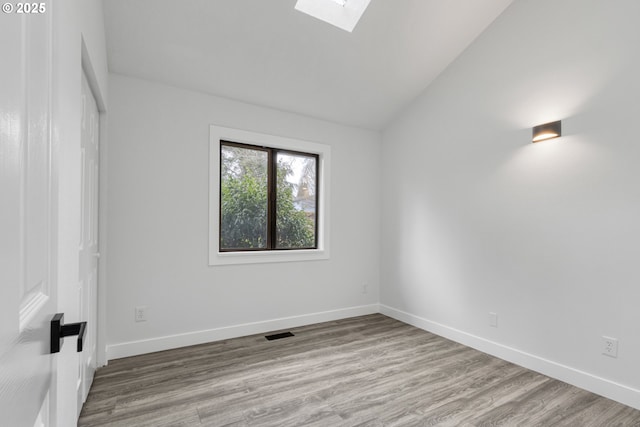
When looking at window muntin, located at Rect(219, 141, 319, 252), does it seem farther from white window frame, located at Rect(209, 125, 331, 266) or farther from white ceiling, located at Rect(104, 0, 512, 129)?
white ceiling, located at Rect(104, 0, 512, 129)

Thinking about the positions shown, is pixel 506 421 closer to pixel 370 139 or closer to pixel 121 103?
pixel 370 139

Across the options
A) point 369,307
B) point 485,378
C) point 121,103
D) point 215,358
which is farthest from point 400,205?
point 121,103

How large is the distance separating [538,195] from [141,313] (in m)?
3.51

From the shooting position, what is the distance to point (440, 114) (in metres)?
3.39

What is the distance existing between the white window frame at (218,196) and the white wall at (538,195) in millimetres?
1032

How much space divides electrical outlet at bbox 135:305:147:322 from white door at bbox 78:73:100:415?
33 centimetres

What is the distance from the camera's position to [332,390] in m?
2.22

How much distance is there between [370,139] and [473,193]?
5.08 feet

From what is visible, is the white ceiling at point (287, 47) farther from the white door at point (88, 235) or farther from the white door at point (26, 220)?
the white door at point (26, 220)

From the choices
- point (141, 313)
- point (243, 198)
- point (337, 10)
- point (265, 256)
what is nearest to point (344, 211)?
point (265, 256)

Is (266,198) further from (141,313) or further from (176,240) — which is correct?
(141,313)

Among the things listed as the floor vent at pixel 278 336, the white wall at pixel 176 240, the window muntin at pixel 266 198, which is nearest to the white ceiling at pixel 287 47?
the white wall at pixel 176 240

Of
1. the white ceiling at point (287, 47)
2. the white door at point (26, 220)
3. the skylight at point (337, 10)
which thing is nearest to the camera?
the white door at point (26, 220)

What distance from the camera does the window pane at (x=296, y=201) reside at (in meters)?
3.60
